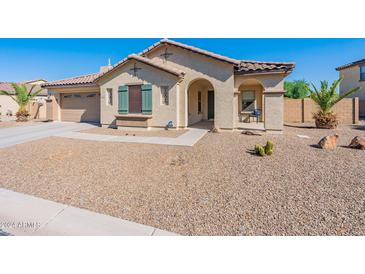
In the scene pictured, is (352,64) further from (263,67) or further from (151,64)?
(151,64)

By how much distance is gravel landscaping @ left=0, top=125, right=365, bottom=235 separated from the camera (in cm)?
332

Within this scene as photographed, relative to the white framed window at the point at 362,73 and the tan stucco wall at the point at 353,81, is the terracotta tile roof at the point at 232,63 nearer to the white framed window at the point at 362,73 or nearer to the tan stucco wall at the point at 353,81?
the tan stucco wall at the point at 353,81

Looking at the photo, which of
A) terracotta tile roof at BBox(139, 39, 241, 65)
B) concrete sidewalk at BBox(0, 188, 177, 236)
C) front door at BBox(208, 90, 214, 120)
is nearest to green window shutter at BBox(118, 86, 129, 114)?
terracotta tile roof at BBox(139, 39, 241, 65)

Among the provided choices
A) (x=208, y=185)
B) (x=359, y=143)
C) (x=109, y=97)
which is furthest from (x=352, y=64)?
(x=208, y=185)

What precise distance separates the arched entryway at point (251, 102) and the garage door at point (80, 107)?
1151 cm

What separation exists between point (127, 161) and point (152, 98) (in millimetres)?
6705

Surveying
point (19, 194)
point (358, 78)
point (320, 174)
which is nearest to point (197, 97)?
point (320, 174)

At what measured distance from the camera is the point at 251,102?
16438 mm

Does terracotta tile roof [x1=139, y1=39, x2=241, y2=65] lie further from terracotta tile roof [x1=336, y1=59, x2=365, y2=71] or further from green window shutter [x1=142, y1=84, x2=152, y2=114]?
terracotta tile roof [x1=336, y1=59, x2=365, y2=71]

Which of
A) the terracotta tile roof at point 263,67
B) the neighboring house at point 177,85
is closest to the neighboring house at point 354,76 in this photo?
the terracotta tile roof at point 263,67

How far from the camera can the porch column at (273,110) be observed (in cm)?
1077

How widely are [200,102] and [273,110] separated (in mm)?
6992

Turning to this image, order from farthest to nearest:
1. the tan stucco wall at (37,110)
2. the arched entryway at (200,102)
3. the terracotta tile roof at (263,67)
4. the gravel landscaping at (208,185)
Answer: the tan stucco wall at (37,110) → the arched entryway at (200,102) → the terracotta tile roof at (263,67) → the gravel landscaping at (208,185)

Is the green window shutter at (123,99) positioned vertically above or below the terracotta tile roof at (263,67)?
below
